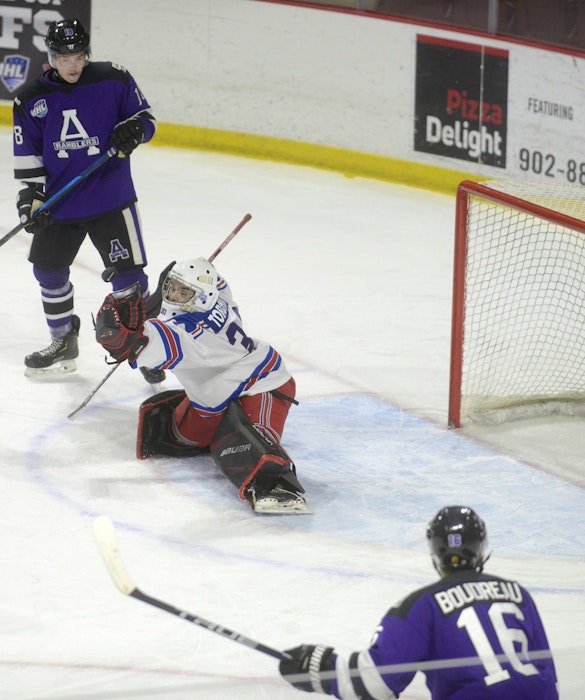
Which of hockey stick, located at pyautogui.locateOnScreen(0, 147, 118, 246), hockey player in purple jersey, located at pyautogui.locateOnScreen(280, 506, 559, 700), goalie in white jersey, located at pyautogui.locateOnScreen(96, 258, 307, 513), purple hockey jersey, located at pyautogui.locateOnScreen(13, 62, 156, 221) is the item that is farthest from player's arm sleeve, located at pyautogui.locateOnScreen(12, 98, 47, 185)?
hockey player in purple jersey, located at pyautogui.locateOnScreen(280, 506, 559, 700)

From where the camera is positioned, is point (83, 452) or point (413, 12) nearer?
point (83, 452)

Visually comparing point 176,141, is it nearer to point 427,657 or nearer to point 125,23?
point 125,23

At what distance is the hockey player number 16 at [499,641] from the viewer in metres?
2.36

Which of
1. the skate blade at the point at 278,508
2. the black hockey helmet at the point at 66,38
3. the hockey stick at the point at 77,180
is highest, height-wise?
the black hockey helmet at the point at 66,38

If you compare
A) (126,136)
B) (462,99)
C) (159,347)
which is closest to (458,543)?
(159,347)

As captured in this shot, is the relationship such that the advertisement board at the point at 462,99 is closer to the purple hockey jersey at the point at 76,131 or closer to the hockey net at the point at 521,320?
the hockey net at the point at 521,320

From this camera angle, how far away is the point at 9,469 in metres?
4.42

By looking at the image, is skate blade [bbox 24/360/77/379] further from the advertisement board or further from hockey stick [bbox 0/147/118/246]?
the advertisement board

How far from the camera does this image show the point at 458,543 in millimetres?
2512

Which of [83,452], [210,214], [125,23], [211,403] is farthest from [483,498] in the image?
[125,23]

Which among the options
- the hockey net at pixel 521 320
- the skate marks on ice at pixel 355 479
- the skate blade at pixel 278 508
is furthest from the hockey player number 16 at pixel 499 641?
the hockey net at pixel 521 320

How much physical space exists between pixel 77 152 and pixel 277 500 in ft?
5.37

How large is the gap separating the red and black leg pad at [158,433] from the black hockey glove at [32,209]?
88 centimetres

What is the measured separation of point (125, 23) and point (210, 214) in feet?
5.09
